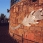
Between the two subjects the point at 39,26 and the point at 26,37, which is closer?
the point at 39,26

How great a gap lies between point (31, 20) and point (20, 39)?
123cm

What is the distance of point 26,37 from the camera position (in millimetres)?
6641

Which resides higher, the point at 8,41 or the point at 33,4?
the point at 33,4

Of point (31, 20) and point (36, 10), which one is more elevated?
point (36, 10)

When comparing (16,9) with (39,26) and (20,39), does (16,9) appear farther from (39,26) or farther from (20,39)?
(39,26)

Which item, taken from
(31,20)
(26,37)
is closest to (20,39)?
(26,37)

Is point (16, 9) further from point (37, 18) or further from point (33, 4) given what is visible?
point (37, 18)

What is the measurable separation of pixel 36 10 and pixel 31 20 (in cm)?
56

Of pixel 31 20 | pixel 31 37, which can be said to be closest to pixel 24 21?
pixel 31 20

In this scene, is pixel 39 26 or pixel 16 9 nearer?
pixel 39 26

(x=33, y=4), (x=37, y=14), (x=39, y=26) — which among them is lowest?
(x=39, y=26)

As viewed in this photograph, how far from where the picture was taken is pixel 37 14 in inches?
256

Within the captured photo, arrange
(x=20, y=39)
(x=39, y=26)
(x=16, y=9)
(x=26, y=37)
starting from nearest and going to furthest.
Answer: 1. (x=39, y=26)
2. (x=26, y=37)
3. (x=20, y=39)
4. (x=16, y=9)

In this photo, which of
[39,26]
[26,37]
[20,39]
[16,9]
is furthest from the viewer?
[16,9]
